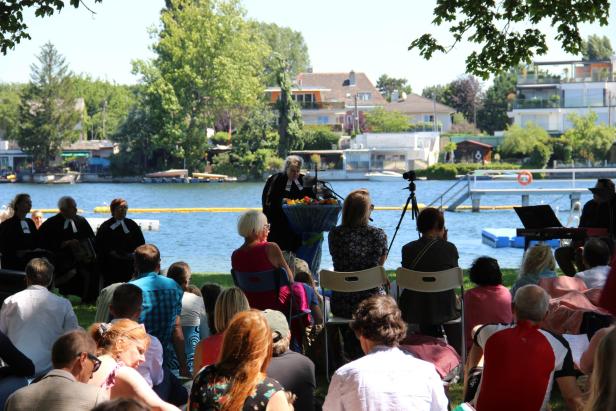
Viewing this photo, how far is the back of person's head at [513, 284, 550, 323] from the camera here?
436 centimetres

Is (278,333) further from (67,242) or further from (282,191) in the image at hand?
Result: (67,242)

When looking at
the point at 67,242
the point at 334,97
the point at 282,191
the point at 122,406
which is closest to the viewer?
the point at 122,406

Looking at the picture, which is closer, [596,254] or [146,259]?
[146,259]

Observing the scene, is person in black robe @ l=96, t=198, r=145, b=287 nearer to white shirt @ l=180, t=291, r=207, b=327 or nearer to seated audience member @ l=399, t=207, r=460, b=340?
white shirt @ l=180, t=291, r=207, b=327

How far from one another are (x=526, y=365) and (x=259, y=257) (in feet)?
8.80

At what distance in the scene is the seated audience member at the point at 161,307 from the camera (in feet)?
18.8

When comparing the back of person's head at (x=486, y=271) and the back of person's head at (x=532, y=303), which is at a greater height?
the back of person's head at (x=532, y=303)

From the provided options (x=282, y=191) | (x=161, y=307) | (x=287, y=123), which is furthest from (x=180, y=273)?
(x=287, y=123)

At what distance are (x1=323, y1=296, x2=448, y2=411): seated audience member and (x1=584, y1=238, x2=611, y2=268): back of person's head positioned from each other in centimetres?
311

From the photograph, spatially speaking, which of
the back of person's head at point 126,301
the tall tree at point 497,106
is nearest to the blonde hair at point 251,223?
the back of person's head at point 126,301

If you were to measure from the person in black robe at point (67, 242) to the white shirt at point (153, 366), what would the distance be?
16.6 ft

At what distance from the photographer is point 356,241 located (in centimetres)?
662

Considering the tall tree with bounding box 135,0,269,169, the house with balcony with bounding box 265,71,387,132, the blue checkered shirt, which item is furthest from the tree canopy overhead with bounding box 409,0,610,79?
the house with balcony with bounding box 265,71,387,132

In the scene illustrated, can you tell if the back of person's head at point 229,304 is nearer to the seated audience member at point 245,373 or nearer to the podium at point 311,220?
the seated audience member at point 245,373
